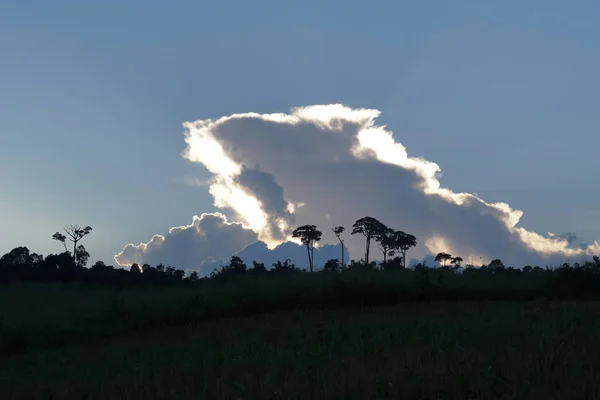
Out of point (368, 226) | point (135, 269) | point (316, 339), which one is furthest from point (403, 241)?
point (316, 339)

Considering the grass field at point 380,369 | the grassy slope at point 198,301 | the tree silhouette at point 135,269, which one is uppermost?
the tree silhouette at point 135,269

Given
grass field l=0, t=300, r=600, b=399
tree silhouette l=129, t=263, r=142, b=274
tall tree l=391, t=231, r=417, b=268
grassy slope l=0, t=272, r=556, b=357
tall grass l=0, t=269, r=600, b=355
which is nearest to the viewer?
grass field l=0, t=300, r=600, b=399

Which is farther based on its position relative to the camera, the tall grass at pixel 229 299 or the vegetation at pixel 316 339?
the tall grass at pixel 229 299

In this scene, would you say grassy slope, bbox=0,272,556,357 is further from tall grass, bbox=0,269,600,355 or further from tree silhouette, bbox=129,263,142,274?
tree silhouette, bbox=129,263,142,274

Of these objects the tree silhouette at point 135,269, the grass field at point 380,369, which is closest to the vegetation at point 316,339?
the grass field at point 380,369

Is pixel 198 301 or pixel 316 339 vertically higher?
pixel 198 301

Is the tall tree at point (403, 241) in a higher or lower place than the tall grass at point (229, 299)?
higher

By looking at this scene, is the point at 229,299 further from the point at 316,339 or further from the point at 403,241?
the point at 403,241

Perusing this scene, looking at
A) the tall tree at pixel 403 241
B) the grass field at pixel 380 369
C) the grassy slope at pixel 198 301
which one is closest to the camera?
the grass field at pixel 380 369

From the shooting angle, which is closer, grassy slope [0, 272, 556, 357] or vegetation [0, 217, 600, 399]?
vegetation [0, 217, 600, 399]

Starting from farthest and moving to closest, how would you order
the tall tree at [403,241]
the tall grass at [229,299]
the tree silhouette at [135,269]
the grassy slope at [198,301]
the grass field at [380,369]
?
the tall tree at [403,241]
the tree silhouette at [135,269]
the tall grass at [229,299]
the grassy slope at [198,301]
the grass field at [380,369]

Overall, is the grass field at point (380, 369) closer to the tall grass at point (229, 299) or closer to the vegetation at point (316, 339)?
the vegetation at point (316, 339)

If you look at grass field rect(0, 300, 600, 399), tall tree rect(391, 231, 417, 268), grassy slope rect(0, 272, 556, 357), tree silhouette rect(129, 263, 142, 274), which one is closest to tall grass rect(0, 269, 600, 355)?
grassy slope rect(0, 272, 556, 357)

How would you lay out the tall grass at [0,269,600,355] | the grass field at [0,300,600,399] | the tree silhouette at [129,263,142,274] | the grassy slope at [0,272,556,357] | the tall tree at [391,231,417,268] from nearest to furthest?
1. the grass field at [0,300,600,399]
2. the grassy slope at [0,272,556,357]
3. the tall grass at [0,269,600,355]
4. the tree silhouette at [129,263,142,274]
5. the tall tree at [391,231,417,268]
